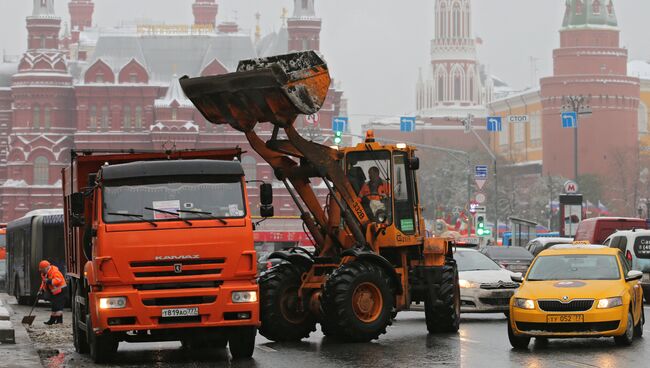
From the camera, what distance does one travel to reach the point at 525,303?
66.1 ft

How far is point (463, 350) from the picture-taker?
20188 mm

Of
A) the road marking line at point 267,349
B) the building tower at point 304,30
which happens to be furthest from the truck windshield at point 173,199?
the building tower at point 304,30

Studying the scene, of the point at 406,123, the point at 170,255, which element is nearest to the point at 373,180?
the point at 170,255

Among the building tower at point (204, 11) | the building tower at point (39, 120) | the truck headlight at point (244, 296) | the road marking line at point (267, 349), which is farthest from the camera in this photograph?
the building tower at point (204, 11)

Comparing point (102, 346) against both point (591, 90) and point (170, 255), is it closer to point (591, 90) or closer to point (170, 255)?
point (170, 255)

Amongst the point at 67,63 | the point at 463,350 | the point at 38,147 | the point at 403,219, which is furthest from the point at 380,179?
the point at 67,63

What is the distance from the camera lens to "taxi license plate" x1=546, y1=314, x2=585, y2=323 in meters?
19.8

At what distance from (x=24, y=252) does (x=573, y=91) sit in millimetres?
126882

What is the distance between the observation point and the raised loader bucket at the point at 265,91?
21312 mm

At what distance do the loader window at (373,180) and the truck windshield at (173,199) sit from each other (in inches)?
145

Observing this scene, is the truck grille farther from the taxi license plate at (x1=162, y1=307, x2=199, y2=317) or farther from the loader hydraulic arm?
the taxi license plate at (x1=162, y1=307, x2=199, y2=317)

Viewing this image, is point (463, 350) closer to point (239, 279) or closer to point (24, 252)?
point (239, 279)

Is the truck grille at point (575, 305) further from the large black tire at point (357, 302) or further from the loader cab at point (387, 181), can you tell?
the loader cab at point (387, 181)

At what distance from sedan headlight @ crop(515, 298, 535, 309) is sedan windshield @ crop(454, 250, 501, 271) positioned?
7266 millimetres
